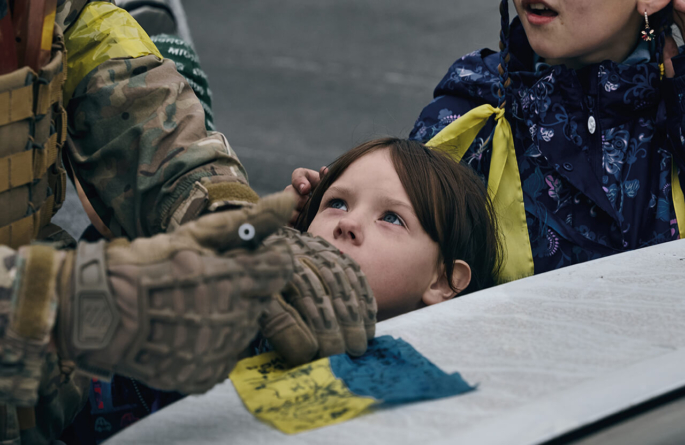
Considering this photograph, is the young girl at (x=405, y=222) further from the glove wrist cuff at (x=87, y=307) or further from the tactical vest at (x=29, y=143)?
the glove wrist cuff at (x=87, y=307)

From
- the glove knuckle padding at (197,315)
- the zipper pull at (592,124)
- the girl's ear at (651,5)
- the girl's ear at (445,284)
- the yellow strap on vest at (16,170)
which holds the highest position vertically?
the girl's ear at (651,5)

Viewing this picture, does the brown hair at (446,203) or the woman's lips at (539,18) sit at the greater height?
the woman's lips at (539,18)

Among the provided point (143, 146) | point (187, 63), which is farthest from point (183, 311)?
point (187, 63)

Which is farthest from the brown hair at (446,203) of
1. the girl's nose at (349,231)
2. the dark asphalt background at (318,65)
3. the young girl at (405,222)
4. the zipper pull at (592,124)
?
the dark asphalt background at (318,65)

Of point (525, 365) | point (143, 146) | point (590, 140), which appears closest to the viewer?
point (525, 365)

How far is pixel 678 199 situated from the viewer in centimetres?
142

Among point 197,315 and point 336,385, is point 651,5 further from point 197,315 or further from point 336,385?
point 197,315

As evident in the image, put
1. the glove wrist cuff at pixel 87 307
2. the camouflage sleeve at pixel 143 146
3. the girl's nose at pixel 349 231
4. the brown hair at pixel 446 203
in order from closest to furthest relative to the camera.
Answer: the glove wrist cuff at pixel 87 307, the camouflage sleeve at pixel 143 146, the girl's nose at pixel 349 231, the brown hair at pixel 446 203

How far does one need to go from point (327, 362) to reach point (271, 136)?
10.6 feet

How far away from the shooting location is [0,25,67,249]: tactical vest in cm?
80

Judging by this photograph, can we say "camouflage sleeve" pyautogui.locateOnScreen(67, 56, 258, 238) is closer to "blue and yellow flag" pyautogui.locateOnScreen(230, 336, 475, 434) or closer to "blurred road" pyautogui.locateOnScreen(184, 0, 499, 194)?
"blue and yellow flag" pyautogui.locateOnScreen(230, 336, 475, 434)

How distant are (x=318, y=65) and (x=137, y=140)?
13.3ft

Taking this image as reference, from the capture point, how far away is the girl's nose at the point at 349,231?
1148mm

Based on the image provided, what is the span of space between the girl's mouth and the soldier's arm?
0.75 metres
